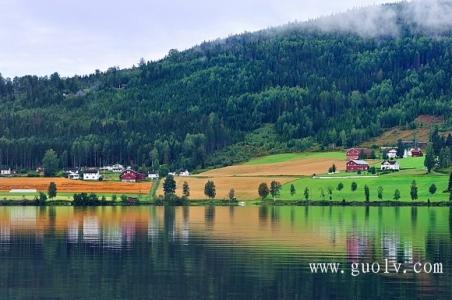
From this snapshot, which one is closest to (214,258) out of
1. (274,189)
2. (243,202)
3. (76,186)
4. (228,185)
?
(243,202)

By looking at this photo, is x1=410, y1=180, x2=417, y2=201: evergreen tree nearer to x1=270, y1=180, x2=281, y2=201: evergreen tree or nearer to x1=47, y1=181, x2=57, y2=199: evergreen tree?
x1=270, y1=180, x2=281, y2=201: evergreen tree

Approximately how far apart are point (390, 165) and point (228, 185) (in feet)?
132

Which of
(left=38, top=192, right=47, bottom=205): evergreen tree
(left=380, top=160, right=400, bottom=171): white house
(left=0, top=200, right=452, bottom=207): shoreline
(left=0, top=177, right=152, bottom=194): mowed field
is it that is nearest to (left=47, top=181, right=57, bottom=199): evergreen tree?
(left=0, top=200, right=452, bottom=207): shoreline

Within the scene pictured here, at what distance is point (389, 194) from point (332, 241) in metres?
86.7

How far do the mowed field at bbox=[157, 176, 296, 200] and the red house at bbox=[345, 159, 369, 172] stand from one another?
15946 millimetres

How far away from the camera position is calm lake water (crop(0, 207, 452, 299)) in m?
47.1

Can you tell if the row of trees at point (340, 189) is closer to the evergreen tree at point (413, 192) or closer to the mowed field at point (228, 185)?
the evergreen tree at point (413, 192)

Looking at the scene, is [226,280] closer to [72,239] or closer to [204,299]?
[204,299]

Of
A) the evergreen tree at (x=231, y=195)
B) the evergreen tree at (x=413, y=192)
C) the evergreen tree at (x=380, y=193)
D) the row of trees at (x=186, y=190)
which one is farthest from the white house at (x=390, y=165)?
the evergreen tree at (x=231, y=195)

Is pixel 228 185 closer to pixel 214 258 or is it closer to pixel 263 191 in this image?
pixel 263 191

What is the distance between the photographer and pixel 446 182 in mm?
160875

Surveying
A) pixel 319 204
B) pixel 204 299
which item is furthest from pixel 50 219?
pixel 204 299

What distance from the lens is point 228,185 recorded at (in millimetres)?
176625

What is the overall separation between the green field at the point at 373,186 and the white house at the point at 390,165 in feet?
38.9
